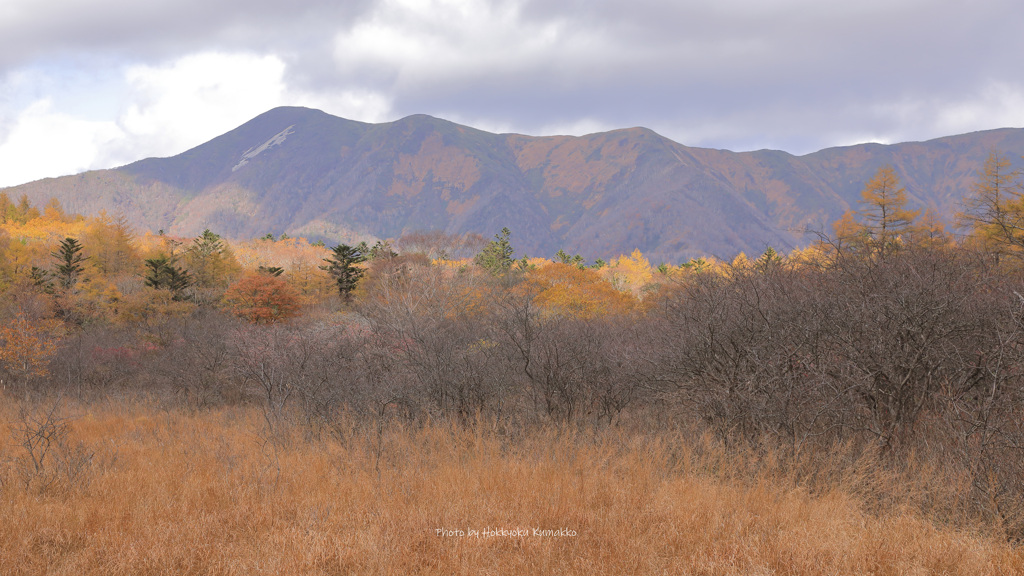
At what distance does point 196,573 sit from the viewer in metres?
4.38

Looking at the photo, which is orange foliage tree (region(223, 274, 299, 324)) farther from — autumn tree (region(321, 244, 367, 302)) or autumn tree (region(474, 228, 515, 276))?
autumn tree (region(474, 228, 515, 276))

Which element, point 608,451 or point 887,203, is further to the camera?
point 887,203

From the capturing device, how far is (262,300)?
32344 mm

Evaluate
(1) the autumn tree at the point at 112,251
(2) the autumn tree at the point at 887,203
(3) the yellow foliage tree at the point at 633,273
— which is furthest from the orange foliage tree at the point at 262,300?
(2) the autumn tree at the point at 887,203

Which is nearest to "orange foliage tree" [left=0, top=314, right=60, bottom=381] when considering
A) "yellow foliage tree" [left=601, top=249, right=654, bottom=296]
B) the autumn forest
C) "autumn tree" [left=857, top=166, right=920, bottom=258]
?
the autumn forest

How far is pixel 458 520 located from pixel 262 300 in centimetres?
3113

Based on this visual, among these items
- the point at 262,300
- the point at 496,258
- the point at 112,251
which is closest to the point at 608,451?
the point at 262,300

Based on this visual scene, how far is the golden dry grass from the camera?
435cm

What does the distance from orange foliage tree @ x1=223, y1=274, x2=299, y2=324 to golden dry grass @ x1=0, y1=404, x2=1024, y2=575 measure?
2537 cm

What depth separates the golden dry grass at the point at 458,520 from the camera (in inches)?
171

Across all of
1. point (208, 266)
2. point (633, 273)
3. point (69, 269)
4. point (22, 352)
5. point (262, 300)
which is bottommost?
point (633, 273)

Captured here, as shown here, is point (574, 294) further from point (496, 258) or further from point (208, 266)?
point (208, 266)

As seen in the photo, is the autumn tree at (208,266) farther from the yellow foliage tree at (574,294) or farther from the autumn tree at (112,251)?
the yellow foliage tree at (574,294)

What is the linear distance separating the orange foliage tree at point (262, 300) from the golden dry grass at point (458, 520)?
83.2ft
